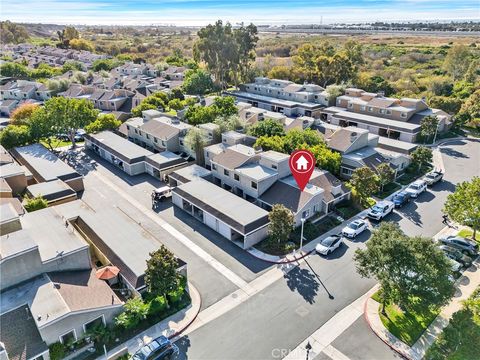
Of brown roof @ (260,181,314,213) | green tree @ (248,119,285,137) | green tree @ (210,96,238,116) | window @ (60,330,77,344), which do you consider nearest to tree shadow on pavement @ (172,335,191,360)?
window @ (60,330,77,344)

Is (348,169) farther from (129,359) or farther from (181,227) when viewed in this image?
(129,359)

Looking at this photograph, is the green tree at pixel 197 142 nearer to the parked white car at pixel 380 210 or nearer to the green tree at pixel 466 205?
the parked white car at pixel 380 210

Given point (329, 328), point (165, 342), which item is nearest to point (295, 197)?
point (329, 328)

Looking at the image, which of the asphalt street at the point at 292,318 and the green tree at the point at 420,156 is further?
the green tree at the point at 420,156

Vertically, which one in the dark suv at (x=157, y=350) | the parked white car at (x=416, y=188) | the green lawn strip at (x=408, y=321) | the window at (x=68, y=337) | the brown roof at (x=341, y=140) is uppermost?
the brown roof at (x=341, y=140)

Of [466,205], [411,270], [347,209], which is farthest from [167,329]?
[466,205]

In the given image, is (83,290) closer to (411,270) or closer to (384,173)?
(411,270)

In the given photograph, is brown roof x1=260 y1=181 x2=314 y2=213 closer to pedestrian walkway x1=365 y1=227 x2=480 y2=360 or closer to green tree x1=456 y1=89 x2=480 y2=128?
pedestrian walkway x1=365 y1=227 x2=480 y2=360

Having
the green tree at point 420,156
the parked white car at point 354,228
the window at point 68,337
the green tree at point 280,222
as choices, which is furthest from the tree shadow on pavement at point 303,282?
the green tree at point 420,156
